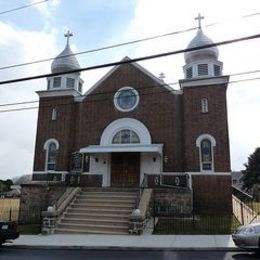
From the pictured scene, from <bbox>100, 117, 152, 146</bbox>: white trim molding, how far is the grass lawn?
21.7 ft

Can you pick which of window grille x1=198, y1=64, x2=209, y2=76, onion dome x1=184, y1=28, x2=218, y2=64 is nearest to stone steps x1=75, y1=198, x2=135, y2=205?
window grille x1=198, y1=64, x2=209, y2=76

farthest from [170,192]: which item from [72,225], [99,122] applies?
[99,122]

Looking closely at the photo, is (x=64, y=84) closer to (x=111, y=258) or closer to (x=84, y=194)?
(x=84, y=194)

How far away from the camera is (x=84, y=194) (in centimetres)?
2136

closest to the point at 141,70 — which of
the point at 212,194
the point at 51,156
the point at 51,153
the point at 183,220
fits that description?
the point at 51,153

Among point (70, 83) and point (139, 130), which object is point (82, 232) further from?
point (70, 83)

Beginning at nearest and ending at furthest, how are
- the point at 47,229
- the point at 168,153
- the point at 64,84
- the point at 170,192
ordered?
the point at 47,229 < the point at 170,192 < the point at 168,153 < the point at 64,84

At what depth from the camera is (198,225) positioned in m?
17.7

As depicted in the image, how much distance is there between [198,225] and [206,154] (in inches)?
247

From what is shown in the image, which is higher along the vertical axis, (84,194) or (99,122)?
(99,122)

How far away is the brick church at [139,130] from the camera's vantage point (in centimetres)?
2297

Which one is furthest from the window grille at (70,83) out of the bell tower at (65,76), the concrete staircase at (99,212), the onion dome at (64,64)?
the concrete staircase at (99,212)

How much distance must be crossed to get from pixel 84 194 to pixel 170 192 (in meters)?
4.78

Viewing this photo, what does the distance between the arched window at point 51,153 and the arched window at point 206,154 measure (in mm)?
9694
